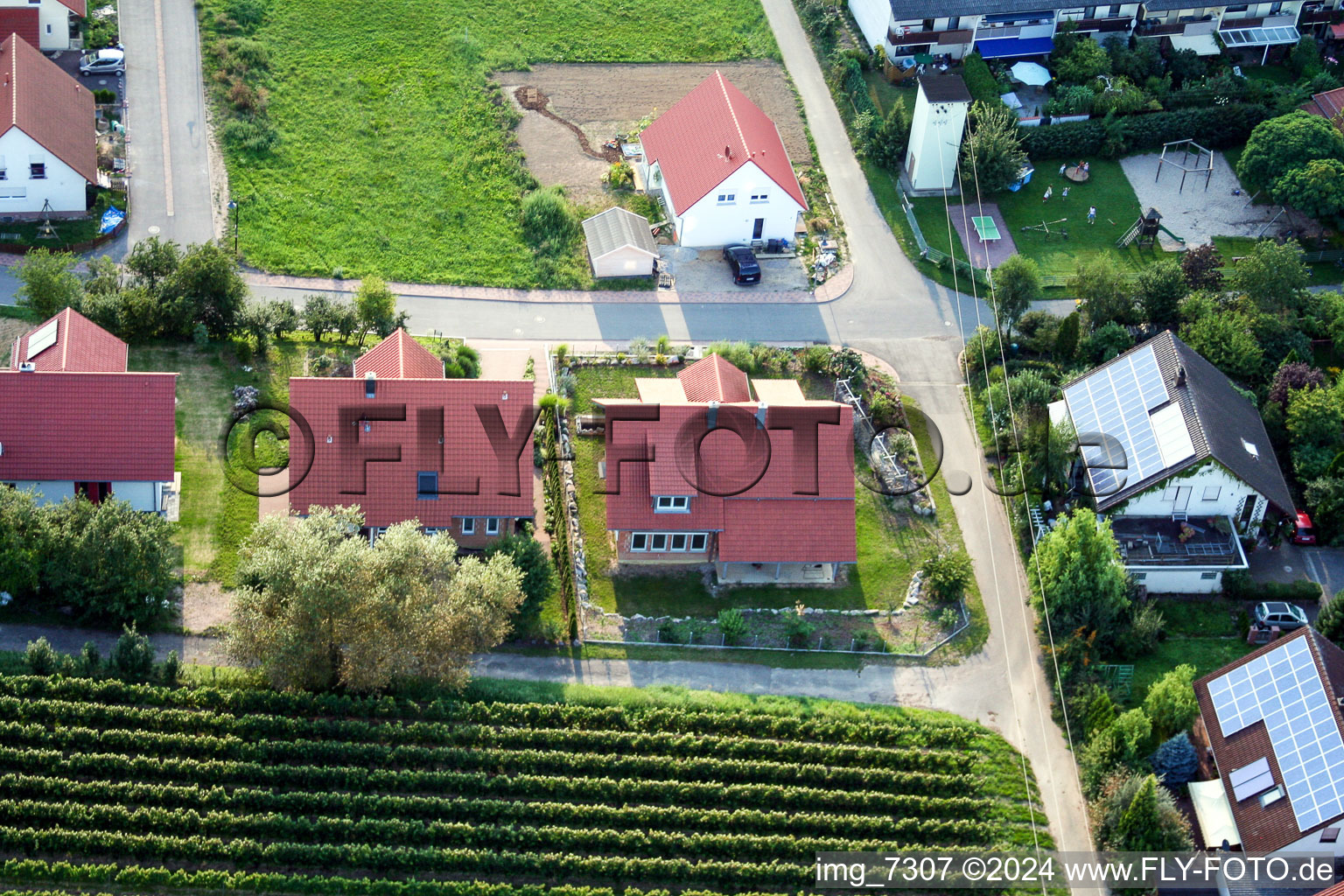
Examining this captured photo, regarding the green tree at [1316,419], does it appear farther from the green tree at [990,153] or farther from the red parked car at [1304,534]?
the green tree at [990,153]

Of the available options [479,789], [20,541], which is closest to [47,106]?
[20,541]

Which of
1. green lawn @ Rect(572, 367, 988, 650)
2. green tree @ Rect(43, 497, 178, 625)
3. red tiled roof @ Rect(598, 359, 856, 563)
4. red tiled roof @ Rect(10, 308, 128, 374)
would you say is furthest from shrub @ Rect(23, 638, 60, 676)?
red tiled roof @ Rect(598, 359, 856, 563)

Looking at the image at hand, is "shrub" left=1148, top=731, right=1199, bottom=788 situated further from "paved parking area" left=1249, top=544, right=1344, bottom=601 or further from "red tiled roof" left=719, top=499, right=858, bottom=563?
"red tiled roof" left=719, top=499, right=858, bottom=563

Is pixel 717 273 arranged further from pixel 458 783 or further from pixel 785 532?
pixel 458 783

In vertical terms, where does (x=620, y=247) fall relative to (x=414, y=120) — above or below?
below

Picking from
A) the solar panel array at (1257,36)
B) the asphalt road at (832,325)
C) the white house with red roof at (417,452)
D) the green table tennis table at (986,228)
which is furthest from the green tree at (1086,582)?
the solar panel array at (1257,36)

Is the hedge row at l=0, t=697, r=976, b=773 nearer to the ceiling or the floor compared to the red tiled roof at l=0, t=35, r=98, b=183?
nearer to the floor

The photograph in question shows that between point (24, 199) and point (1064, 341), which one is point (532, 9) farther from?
point (1064, 341)
